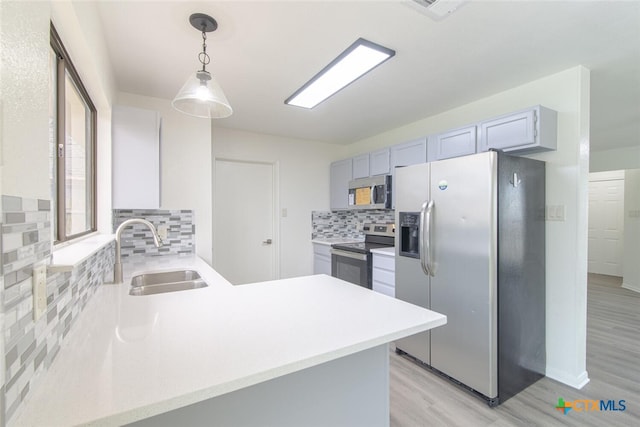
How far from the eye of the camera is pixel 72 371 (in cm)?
74

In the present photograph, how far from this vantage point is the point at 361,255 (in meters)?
3.29

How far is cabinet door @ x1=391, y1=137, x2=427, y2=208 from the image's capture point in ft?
10.0

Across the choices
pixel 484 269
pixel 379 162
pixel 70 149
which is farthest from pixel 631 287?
pixel 70 149

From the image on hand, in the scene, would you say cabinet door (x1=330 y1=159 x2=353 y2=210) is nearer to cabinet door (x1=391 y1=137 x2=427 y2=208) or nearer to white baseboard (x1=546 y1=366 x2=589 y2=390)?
cabinet door (x1=391 y1=137 x2=427 y2=208)

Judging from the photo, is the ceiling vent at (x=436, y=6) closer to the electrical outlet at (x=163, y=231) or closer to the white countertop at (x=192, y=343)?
the white countertop at (x=192, y=343)

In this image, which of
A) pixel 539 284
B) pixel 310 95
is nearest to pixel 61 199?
pixel 310 95

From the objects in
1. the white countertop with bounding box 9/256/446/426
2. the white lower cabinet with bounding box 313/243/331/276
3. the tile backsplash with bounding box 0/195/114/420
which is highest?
the tile backsplash with bounding box 0/195/114/420

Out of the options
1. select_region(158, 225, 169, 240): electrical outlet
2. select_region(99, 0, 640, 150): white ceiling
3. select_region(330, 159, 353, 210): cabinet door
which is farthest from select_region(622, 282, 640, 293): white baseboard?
select_region(158, 225, 169, 240): electrical outlet

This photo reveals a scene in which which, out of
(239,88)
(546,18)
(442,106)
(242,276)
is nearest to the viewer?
(546,18)

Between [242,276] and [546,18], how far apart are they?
3734mm

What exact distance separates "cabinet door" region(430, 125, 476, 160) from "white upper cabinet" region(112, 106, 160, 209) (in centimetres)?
247

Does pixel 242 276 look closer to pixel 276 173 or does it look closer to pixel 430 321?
pixel 276 173

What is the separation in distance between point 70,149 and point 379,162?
294 centimetres

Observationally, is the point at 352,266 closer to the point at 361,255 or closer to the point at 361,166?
the point at 361,255
